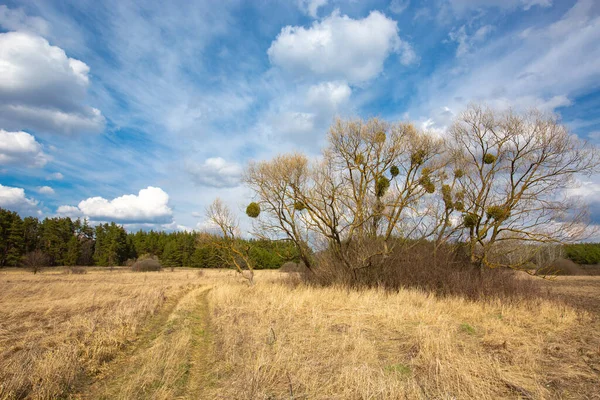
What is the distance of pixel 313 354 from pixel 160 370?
9.51 feet

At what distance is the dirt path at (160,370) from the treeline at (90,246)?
36789mm

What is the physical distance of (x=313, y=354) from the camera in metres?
6.50

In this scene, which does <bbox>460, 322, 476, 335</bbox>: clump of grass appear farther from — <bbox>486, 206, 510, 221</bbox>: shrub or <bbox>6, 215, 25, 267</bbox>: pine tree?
<bbox>6, 215, 25, 267</bbox>: pine tree

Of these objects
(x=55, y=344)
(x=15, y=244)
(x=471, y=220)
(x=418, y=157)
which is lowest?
(x=55, y=344)

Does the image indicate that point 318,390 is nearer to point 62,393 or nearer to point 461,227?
point 62,393

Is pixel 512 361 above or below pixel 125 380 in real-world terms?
above

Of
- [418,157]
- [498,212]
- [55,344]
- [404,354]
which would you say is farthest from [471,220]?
[55,344]

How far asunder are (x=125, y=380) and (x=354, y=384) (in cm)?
400

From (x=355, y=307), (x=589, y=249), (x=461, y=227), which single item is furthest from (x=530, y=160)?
(x=589, y=249)

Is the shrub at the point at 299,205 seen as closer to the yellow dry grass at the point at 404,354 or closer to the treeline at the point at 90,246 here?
the yellow dry grass at the point at 404,354

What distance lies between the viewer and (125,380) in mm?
5637

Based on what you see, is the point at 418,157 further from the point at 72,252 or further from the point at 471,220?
the point at 72,252

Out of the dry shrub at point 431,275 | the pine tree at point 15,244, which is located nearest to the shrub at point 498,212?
the dry shrub at point 431,275

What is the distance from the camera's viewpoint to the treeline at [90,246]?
54.5 metres
